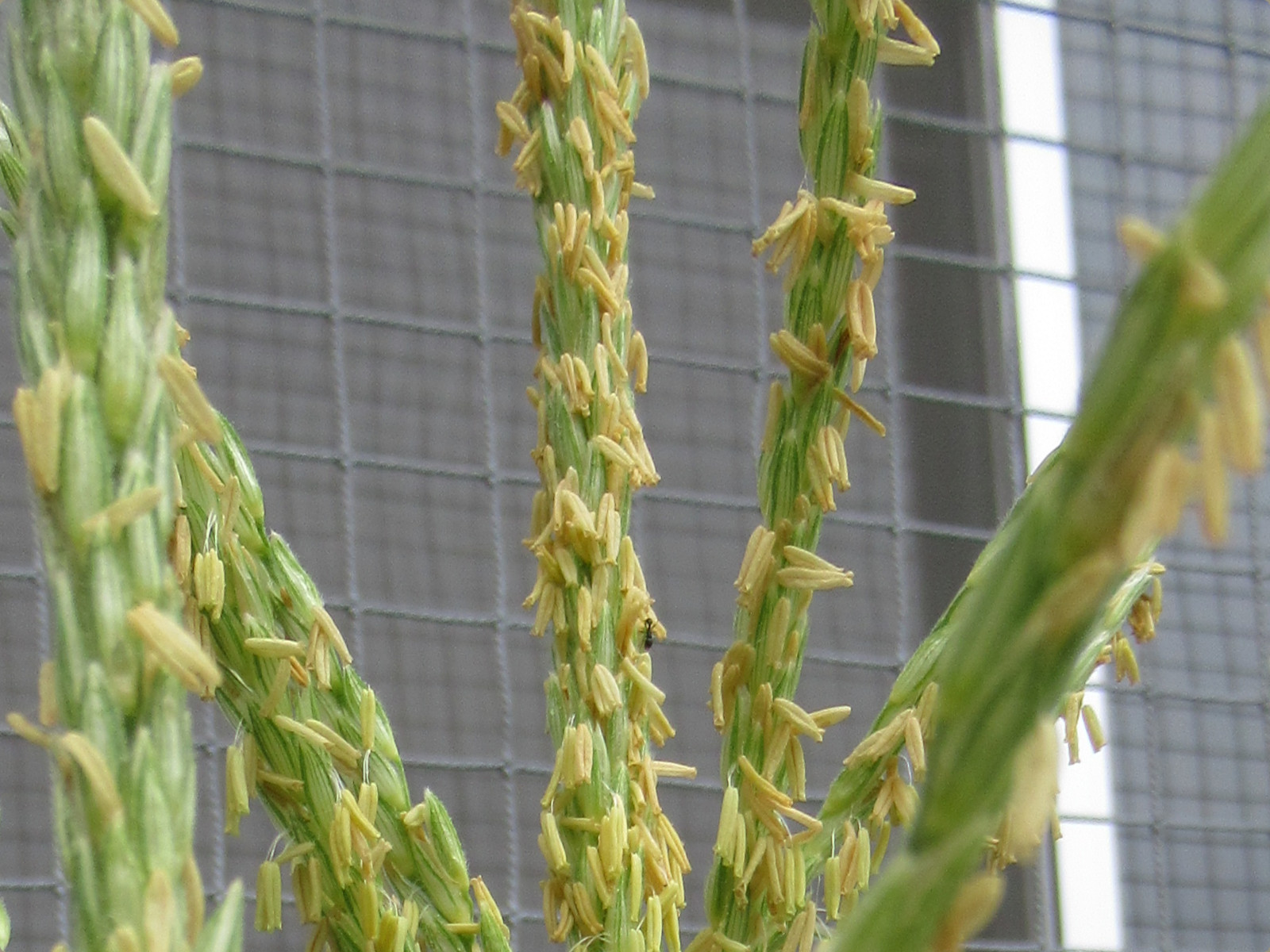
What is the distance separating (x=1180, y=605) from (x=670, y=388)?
402 millimetres

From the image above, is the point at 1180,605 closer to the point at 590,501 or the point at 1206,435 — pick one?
the point at 590,501

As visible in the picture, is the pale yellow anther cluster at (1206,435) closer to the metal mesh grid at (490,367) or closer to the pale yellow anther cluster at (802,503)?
the pale yellow anther cluster at (802,503)

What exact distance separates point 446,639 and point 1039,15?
606mm

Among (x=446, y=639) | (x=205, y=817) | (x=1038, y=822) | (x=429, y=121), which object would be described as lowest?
(x=1038, y=822)

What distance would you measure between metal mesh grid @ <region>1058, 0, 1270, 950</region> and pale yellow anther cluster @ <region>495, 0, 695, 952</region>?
0.93m

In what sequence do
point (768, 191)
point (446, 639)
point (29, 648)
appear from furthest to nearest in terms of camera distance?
1. point (768, 191)
2. point (446, 639)
3. point (29, 648)

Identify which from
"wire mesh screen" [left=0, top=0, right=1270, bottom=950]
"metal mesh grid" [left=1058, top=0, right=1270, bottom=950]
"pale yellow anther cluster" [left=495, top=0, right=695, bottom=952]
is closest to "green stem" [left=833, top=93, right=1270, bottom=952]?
"pale yellow anther cluster" [left=495, top=0, right=695, bottom=952]

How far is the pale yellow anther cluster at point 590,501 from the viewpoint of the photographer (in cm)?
26

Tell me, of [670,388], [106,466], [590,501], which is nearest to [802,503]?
[590,501]

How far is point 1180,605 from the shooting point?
1.25 m

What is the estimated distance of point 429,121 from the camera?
1.20m

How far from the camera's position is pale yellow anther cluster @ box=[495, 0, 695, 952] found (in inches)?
10.4

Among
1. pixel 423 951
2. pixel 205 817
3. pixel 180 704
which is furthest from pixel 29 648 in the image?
pixel 180 704

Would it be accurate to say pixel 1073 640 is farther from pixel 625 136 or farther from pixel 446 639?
pixel 446 639
